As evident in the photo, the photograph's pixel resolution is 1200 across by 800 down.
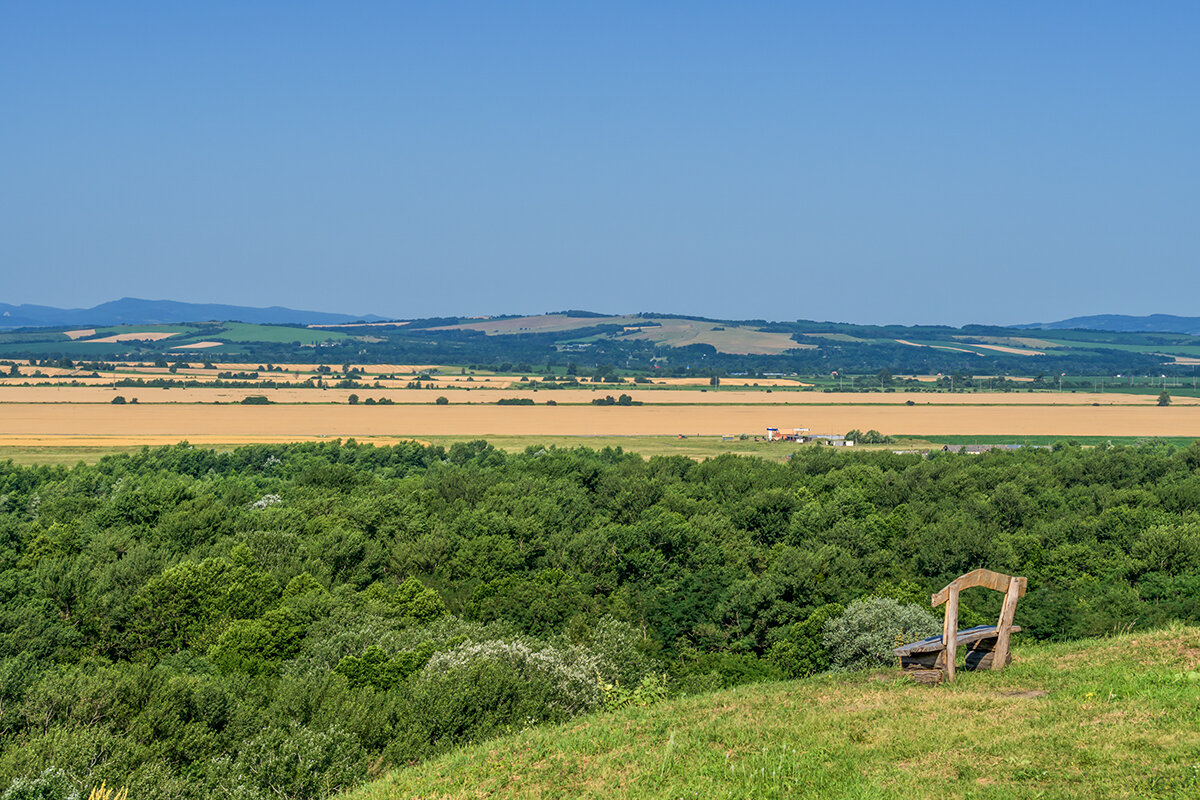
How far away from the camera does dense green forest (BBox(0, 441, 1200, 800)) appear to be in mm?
25672

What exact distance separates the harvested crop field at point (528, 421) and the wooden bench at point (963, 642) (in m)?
117

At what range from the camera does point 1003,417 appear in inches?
6363

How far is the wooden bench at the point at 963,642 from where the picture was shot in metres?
20.2

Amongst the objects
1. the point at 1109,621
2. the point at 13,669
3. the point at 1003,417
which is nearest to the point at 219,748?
the point at 13,669

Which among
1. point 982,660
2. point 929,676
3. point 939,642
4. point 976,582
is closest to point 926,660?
point 939,642

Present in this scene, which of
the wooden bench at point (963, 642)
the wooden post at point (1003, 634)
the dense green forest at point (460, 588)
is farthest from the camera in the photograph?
the dense green forest at point (460, 588)

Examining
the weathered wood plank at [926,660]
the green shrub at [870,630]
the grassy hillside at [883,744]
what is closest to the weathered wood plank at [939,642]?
the weathered wood plank at [926,660]

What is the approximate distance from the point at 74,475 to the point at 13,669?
207 ft

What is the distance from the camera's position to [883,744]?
17.5 m

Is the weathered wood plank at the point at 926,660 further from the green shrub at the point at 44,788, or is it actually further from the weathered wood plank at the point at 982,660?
the green shrub at the point at 44,788

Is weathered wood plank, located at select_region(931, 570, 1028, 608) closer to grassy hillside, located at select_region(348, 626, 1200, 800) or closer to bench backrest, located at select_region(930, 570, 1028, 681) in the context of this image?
bench backrest, located at select_region(930, 570, 1028, 681)

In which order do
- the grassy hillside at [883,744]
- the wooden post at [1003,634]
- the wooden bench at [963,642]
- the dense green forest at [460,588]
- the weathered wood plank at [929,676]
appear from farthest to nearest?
the dense green forest at [460,588] < the wooden post at [1003,634] < the weathered wood plank at [929,676] < the wooden bench at [963,642] < the grassy hillside at [883,744]

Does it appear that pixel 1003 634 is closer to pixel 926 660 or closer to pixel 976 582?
pixel 926 660

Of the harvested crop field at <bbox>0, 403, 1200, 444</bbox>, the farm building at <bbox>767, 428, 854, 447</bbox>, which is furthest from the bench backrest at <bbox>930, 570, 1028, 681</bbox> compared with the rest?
the harvested crop field at <bbox>0, 403, 1200, 444</bbox>
